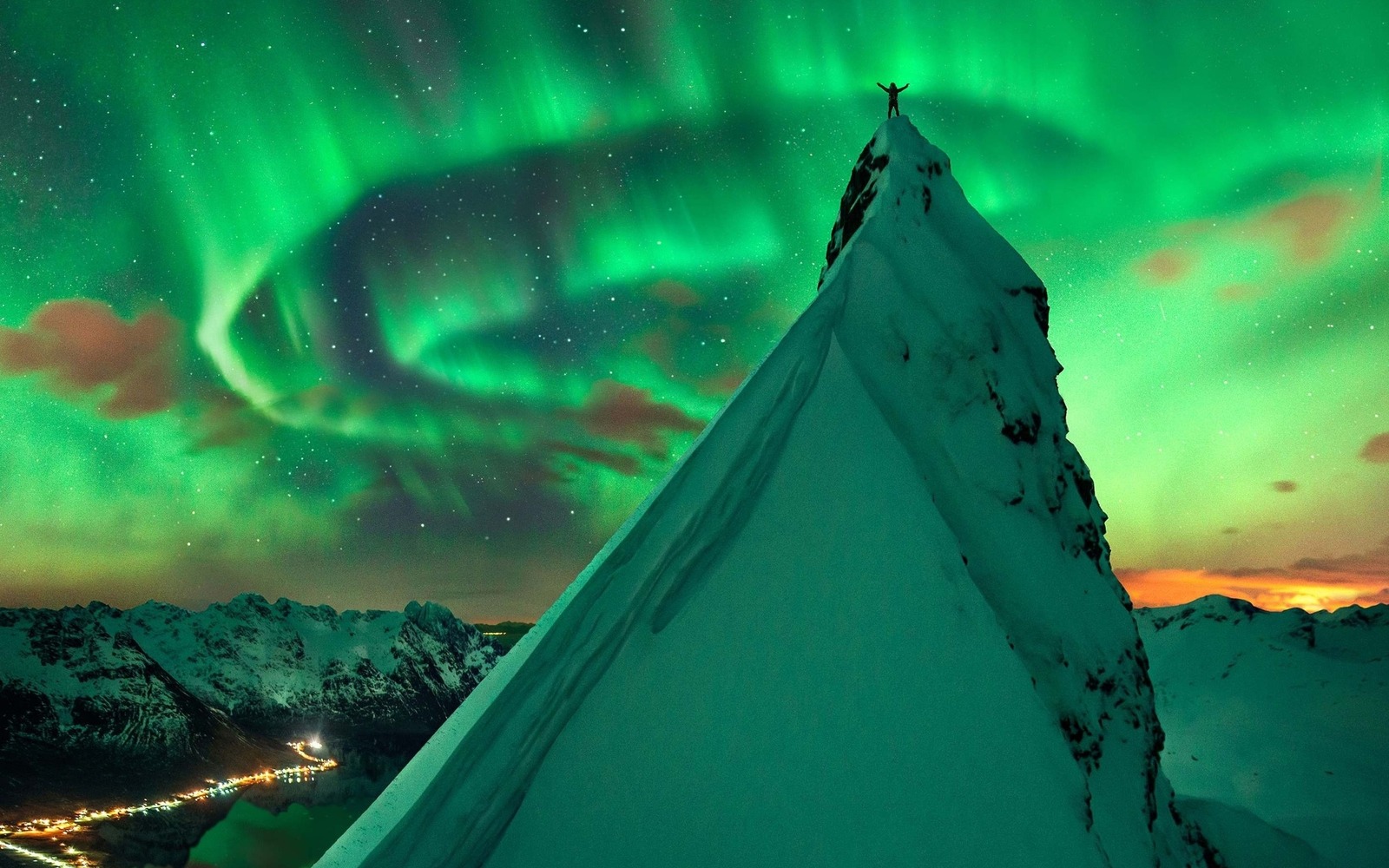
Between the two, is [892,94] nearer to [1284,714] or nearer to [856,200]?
[856,200]

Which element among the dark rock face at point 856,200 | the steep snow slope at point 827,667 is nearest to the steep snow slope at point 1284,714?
the steep snow slope at point 827,667

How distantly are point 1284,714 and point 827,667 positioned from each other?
100547 mm

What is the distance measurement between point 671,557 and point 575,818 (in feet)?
7.76

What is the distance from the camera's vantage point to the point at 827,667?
20.4ft

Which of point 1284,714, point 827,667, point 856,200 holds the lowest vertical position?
point 827,667

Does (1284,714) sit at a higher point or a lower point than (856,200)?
lower

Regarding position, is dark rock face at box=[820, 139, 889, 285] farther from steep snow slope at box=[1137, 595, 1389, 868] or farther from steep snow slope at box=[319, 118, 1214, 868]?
steep snow slope at box=[1137, 595, 1389, 868]

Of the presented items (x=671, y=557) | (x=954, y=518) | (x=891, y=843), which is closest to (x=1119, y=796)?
(x=954, y=518)

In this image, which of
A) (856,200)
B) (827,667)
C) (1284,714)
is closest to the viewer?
(827,667)

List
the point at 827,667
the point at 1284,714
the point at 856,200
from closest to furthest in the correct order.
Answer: the point at 827,667, the point at 856,200, the point at 1284,714

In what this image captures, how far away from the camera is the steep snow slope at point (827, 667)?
209 inches

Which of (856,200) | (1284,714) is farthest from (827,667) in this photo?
(1284,714)

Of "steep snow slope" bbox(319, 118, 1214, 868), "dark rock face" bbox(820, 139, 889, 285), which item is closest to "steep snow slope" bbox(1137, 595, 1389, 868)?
"steep snow slope" bbox(319, 118, 1214, 868)

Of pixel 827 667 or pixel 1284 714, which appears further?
pixel 1284 714
